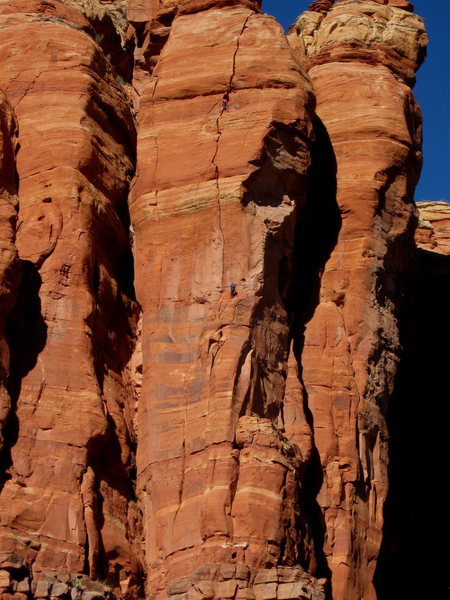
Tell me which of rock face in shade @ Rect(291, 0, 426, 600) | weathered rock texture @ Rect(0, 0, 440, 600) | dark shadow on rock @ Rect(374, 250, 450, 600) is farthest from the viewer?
dark shadow on rock @ Rect(374, 250, 450, 600)

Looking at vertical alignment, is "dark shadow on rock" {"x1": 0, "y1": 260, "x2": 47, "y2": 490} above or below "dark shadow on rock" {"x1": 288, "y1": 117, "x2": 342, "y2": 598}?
below

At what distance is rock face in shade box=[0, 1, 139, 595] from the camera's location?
124ft

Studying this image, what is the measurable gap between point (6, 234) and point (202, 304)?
4.27 meters

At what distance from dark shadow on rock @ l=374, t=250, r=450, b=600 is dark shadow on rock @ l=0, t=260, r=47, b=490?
10517mm

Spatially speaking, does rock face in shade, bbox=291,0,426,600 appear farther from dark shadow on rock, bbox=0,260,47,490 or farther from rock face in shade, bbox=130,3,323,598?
dark shadow on rock, bbox=0,260,47,490

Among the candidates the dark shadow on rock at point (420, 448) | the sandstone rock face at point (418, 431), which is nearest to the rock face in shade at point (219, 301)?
the sandstone rock face at point (418, 431)

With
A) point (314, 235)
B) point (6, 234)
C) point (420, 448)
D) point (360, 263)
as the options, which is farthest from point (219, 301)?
point (420, 448)

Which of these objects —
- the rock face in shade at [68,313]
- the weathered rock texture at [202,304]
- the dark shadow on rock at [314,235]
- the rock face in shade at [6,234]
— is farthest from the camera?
the dark shadow on rock at [314,235]

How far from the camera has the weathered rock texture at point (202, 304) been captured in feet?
125

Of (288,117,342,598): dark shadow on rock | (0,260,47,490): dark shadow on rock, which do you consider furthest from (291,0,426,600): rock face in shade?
(0,260,47,490): dark shadow on rock

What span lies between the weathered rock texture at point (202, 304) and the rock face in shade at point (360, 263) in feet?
0.18

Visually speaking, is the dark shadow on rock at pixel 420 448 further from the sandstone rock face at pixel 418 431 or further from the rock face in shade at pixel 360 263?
the rock face in shade at pixel 360 263

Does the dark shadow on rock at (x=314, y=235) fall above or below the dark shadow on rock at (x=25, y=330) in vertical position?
above

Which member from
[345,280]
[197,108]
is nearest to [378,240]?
[345,280]
